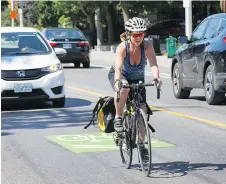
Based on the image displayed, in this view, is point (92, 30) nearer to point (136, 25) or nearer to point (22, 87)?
point (22, 87)

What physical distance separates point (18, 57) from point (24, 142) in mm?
4517

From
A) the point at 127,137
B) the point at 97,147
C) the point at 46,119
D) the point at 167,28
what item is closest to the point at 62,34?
the point at 46,119

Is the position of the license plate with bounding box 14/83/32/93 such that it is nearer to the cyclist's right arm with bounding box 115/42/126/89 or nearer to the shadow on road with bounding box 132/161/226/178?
the shadow on road with bounding box 132/161/226/178

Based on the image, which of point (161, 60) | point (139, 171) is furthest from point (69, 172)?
point (161, 60)

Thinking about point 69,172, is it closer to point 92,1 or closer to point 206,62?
point 206,62

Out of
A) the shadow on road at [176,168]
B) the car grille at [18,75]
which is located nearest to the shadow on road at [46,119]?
the car grille at [18,75]

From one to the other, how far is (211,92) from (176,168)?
6299mm

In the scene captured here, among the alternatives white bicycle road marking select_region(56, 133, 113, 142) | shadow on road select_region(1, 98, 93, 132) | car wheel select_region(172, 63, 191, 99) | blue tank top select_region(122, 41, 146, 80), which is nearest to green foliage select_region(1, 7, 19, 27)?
car wheel select_region(172, 63, 191, 99)

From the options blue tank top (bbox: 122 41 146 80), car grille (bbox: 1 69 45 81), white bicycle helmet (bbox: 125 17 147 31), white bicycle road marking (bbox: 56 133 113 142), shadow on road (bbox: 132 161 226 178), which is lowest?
white bicycle road marking (bbox: 56 133 113 142)

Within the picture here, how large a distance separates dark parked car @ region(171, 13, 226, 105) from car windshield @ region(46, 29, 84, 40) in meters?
12.7

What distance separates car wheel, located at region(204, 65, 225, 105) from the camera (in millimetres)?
13992

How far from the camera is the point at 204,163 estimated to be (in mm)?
8219

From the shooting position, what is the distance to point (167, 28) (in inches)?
1950

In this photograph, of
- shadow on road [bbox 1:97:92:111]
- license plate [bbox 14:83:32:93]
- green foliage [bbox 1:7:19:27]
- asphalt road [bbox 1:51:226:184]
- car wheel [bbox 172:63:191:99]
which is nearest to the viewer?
asphalt road [bbox 1:51:226:184]
